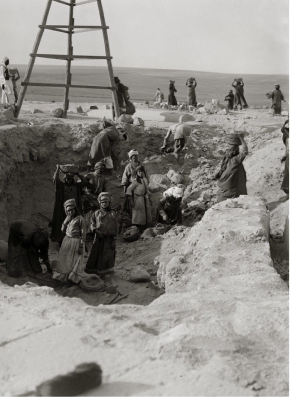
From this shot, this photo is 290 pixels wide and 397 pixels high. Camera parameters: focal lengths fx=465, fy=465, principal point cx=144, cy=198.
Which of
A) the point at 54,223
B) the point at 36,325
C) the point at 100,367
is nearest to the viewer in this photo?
the point at 100,367

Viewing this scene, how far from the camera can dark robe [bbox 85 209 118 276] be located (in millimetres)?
6898

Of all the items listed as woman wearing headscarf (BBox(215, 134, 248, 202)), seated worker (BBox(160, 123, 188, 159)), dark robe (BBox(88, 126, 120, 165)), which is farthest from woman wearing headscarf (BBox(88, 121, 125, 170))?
woman wearing headscarf (BBox(215, 134, 248, 202))

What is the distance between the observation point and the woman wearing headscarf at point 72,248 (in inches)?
259

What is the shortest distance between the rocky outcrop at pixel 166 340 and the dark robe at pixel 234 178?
3.58 metres

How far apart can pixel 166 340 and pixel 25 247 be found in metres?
3.72

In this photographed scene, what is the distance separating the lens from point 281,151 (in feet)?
33.6

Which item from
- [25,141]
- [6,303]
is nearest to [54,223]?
[25,141]

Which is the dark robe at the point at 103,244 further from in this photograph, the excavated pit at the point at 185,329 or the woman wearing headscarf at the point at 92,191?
the woman wearing headscarf at the point at 92,191

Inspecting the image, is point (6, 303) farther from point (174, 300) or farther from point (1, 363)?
point (174, 300)

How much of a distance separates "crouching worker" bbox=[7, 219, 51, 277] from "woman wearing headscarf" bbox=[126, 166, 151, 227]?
268 centimetres

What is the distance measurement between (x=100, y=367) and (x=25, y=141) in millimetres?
7926

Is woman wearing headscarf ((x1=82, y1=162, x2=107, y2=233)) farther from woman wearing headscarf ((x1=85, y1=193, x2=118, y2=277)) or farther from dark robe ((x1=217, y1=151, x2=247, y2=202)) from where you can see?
dark robe ((x1=217, y1=151, x2=247, y2=202))

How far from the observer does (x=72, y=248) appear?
6.58 meters

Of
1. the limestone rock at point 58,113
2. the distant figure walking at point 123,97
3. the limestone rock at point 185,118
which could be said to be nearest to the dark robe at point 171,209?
the limestone rock at point 185,118
